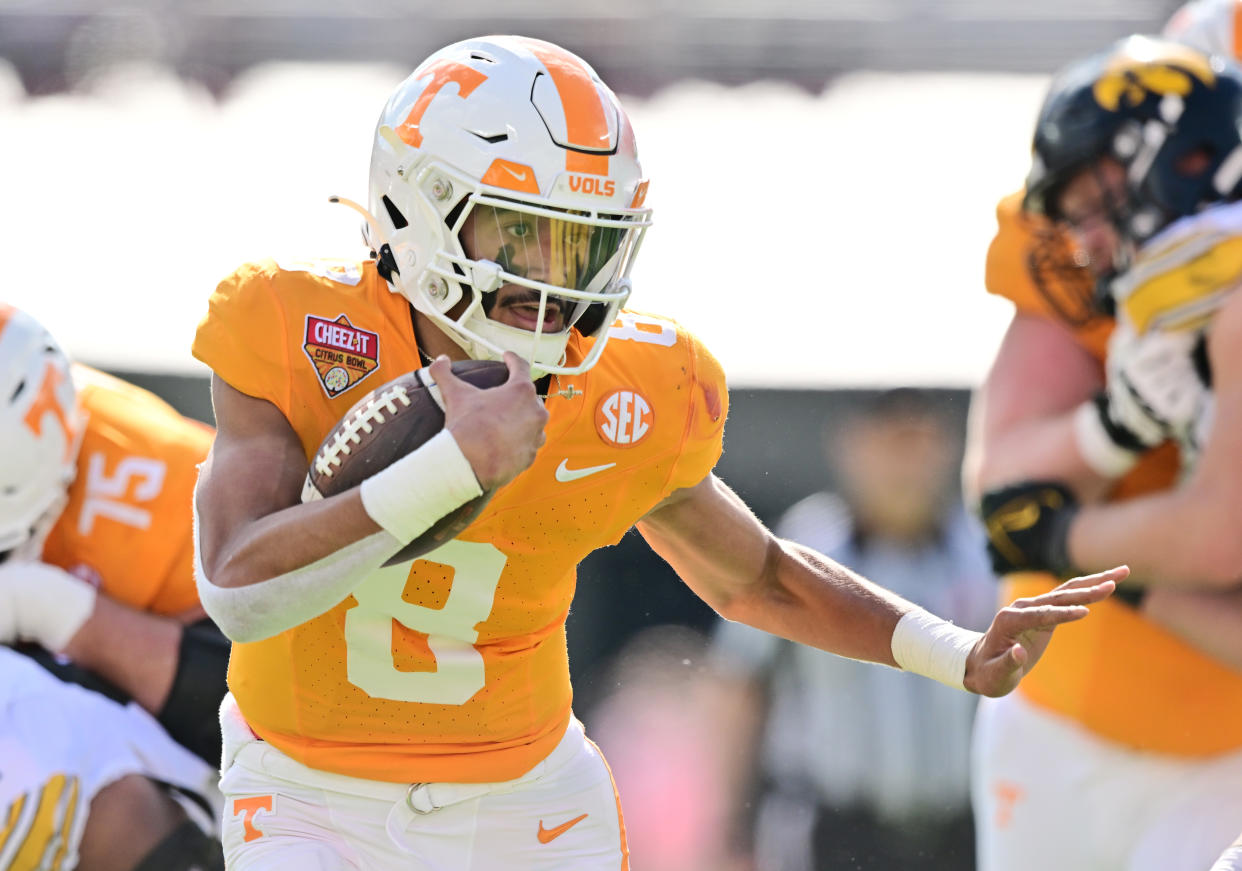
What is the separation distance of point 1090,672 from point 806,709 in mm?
1105

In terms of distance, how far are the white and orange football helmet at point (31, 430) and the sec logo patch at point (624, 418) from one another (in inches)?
66.3

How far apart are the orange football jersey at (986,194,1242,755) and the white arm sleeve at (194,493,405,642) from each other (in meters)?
1.80

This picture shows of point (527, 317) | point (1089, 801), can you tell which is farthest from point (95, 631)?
point (1089, 801)

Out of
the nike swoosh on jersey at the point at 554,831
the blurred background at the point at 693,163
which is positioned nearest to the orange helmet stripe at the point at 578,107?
the nike swoosh on jersey at the point at 554,831

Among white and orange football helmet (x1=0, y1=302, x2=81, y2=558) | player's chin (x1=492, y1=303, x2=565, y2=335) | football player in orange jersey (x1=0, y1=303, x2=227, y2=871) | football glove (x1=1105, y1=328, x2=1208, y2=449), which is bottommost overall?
football player in orange jersey (x1=0, y1=303, x2=227, y2=871)

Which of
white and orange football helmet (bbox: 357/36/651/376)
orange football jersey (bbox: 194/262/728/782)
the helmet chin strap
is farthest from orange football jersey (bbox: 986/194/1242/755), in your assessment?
the helmet chin strap

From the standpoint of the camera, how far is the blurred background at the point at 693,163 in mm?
4711

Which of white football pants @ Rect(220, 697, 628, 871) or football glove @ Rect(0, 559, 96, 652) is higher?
white football pants @ Rect(220, 697, 628, 871)

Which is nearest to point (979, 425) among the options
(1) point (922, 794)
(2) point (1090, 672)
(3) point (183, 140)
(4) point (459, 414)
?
(2) point (1090, 672)

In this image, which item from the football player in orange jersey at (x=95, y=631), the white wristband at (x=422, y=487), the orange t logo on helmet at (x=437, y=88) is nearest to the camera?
the white wristband at (x=422, y=487)

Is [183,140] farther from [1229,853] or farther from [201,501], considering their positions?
[1229,853]

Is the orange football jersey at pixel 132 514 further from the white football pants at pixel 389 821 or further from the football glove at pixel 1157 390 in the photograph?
the football glove at pixel 1157 390

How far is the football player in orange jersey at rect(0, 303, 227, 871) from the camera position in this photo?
334cm

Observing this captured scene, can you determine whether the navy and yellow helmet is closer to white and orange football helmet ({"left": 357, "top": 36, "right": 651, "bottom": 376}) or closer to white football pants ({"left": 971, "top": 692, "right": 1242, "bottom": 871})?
white football pants ({"left": 971, "top": 692, "right": 1242, "bottom": 871})
